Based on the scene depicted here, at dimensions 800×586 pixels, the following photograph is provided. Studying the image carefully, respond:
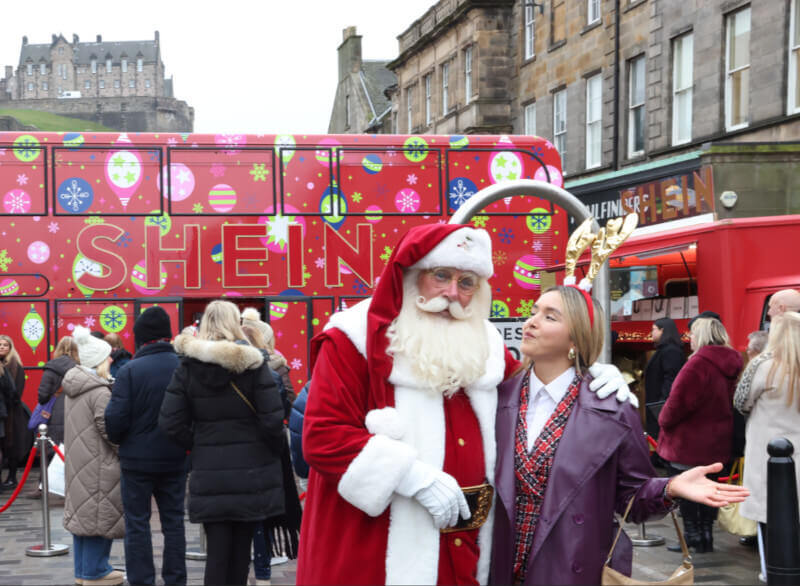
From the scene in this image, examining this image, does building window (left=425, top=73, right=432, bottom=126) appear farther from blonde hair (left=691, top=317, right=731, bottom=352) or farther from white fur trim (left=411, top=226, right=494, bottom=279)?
white fur trim (left=411, top=226, right=494, bottom=279)

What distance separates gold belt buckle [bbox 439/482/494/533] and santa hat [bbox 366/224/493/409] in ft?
1.33

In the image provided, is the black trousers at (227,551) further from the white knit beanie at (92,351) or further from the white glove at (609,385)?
the white glove at (609,385)

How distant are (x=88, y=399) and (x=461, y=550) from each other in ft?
12.5

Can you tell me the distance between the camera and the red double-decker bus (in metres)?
11.7

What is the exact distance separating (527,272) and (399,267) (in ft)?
29.5

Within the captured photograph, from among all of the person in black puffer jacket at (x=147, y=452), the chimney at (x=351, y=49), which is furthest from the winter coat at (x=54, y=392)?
the chimney at (x=351, y=49)

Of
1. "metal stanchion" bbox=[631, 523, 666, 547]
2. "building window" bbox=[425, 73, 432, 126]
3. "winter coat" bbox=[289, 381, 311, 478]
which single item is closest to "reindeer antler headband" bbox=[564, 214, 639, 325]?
"winter coat" bbox=[289, 381, 311, 478]

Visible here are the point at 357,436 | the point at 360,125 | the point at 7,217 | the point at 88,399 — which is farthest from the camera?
the point at 360,125

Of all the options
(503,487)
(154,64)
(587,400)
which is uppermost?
(154,64)

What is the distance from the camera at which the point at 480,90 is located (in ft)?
98.1

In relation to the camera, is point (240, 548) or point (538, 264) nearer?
point (240, 548)

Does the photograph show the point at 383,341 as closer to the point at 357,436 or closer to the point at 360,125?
the point at 357,436

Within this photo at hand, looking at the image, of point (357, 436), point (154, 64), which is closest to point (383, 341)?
point (357, 436)

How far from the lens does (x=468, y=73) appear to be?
31438 mm
